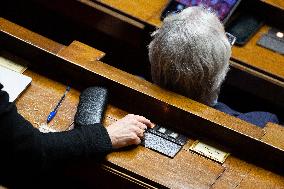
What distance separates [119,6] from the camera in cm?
280

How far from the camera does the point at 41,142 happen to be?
5.89 feet

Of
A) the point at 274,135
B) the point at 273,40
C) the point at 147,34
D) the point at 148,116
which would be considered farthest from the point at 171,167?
the point at 273,40

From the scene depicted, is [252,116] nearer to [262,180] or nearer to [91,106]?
[262,180]

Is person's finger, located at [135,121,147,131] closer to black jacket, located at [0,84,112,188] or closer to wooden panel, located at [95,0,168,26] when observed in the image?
black jacket, located at [0,84,112,188]

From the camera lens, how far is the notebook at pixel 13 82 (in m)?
2.08

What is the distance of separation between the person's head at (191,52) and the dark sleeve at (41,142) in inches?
13.6

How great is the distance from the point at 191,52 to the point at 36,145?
0.60m

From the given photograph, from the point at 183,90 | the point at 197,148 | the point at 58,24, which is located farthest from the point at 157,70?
the point at 58,24

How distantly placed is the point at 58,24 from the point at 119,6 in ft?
1.43

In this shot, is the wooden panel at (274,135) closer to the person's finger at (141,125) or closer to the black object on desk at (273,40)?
the person's finger at (141,125)

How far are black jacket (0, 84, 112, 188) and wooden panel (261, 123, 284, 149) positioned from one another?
1.73ft

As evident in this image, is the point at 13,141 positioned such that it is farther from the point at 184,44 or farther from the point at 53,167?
the point at 184,44

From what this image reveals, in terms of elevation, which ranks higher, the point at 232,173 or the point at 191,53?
the point at 191,53

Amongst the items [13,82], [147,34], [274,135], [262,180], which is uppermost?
[274,135]
